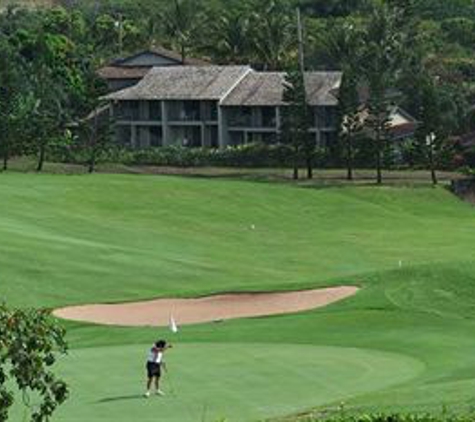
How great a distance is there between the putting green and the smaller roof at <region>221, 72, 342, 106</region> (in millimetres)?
63915

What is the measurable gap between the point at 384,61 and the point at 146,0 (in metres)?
74.8

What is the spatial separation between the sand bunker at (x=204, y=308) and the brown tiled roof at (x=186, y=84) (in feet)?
194

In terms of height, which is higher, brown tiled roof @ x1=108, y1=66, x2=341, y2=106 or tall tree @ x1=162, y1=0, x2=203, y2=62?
tall tree @ x1=162, y1=0, x2=203, y2=62

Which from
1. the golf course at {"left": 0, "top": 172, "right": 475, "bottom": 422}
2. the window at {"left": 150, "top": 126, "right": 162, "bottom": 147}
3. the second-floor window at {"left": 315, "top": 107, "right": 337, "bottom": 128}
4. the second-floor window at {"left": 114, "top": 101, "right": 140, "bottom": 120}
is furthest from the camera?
the window at {"left": 150, "top": 126, "right": 162, "bottom": 147}

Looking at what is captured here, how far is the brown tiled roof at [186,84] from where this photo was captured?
103688 mm

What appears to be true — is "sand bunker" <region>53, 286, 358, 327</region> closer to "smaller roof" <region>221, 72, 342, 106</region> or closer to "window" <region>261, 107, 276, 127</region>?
"smaller roof" <region>221, 72, 342, 106</region>

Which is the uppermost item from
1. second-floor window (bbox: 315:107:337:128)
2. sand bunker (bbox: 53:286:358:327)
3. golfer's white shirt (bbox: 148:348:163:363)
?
second-floor window (bbox: 315:107:337:128)

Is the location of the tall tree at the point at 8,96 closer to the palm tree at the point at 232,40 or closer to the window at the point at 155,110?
the window at the point at 155,110

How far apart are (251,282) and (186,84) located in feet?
182

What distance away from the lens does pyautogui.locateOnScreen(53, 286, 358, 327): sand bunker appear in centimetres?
4172

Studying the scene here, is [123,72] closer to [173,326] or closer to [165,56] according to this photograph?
[165,56]

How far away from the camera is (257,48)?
392ft

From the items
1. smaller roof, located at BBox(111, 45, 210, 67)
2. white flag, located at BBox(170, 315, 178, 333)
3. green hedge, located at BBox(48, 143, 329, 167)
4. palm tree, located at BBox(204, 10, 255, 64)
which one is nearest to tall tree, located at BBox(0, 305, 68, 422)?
white flag, located at BBox(170, 315, 178, 333)

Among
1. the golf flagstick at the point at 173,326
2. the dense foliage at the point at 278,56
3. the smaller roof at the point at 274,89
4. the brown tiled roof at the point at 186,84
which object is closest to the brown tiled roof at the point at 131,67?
the dense foliage at the point at 278,56
